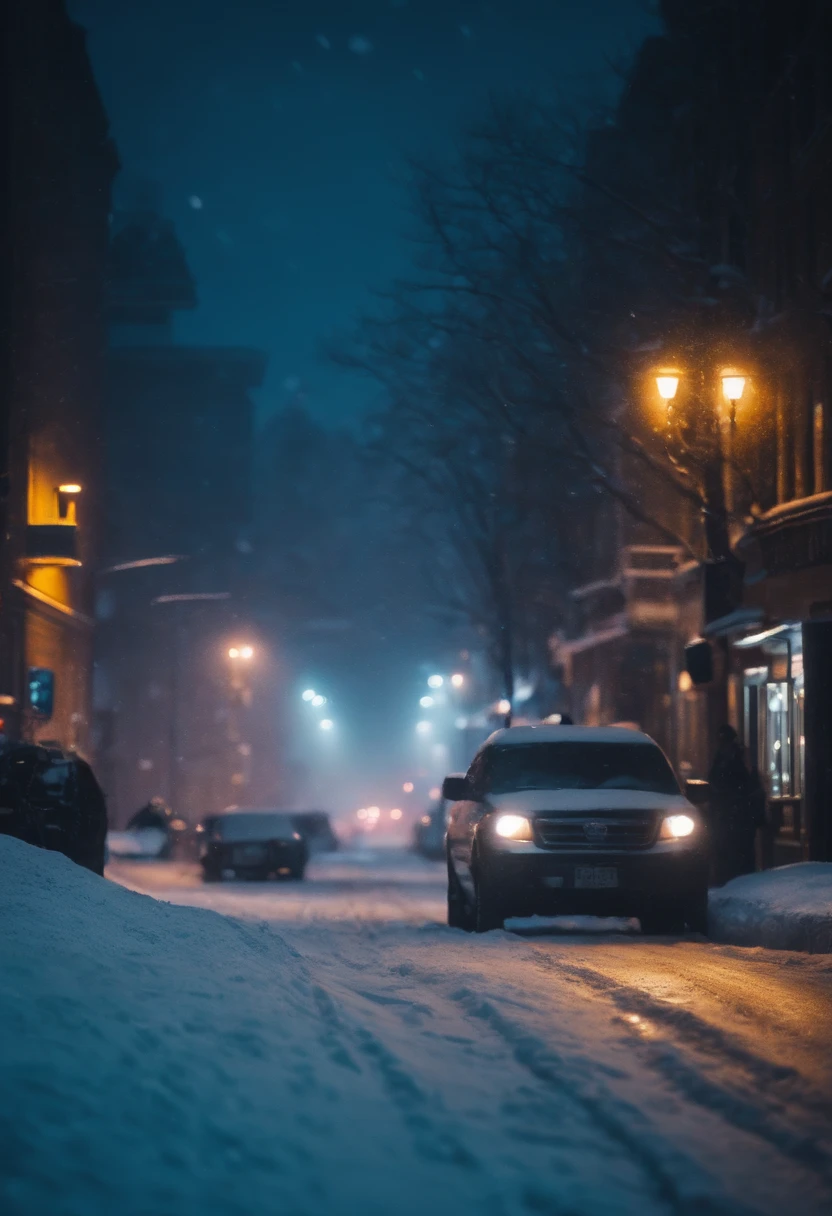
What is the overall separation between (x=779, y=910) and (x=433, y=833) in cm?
3476

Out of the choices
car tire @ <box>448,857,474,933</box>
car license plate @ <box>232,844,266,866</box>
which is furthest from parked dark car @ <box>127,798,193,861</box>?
car tire @ <box>448,857,474,933</box>

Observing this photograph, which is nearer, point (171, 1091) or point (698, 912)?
point (171, 1091)

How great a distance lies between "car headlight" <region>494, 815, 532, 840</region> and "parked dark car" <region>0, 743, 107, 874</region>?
527 cm

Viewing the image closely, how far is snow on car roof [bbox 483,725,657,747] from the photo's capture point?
56.3 ft

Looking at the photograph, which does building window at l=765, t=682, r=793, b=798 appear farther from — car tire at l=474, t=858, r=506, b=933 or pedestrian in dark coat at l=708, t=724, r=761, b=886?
car tire at l=474, t=858, r=506, b=933

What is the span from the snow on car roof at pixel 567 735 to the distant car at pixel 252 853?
551 inches

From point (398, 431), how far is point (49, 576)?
→ 9.14 meters

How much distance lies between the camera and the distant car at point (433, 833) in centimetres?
4862

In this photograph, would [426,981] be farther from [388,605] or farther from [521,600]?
[388,605]

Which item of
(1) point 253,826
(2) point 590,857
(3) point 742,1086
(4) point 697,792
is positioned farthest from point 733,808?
(3) point 742,1086

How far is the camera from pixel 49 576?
42.2 metres

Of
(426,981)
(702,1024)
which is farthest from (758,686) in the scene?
(702,1024)

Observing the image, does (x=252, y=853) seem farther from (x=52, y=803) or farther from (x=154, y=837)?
(x=52, y=803)

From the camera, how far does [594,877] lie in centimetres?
1509
